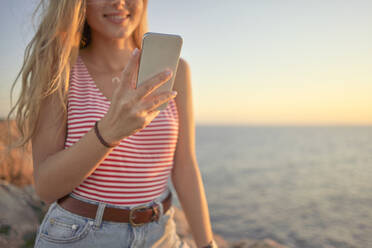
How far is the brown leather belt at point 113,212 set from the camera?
58.8 inches

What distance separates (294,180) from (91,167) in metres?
18.5

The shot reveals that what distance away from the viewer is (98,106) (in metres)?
1.67

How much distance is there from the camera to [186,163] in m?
1.94

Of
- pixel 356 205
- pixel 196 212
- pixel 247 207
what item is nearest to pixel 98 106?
pixel 196 212

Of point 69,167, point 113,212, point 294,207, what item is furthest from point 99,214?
point 294,207

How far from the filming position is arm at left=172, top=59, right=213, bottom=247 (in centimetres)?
189

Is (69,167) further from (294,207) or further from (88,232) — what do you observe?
(294,207)

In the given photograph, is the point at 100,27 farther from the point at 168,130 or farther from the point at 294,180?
the point at 294,180

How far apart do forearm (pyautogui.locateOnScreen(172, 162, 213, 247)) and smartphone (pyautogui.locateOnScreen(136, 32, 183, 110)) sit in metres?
0.88

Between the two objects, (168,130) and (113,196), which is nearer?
(113,196)

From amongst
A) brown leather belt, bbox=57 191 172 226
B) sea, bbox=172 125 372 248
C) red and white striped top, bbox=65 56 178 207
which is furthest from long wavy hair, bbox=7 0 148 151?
sea, bbox=172 125 372 248

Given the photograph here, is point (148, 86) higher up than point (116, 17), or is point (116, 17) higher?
point (116, 17)

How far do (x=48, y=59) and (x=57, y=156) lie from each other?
611 millimetres

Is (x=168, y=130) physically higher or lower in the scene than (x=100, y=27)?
lower
